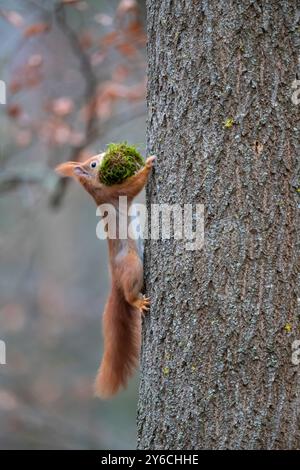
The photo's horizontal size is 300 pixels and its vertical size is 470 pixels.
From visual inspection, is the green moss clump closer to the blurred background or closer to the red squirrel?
the red squirrel

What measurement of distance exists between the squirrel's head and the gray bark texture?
80 centimetres

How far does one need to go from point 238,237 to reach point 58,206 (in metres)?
3.40

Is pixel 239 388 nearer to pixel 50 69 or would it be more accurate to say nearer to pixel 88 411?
pixel 50 69

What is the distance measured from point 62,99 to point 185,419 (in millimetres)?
3884

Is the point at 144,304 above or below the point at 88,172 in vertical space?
below

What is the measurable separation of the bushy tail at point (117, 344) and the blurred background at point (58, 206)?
155 cm

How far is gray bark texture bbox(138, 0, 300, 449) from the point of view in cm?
256

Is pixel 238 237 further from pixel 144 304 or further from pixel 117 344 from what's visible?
pixel 117 344

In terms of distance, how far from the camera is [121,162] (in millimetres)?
3023

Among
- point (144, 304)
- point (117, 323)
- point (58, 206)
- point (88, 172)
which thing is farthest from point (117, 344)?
point (58, 206)

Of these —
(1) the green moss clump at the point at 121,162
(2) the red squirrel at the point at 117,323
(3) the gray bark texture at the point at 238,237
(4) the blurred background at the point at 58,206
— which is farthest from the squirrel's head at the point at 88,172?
(4) the blurred background at the point at 58,206

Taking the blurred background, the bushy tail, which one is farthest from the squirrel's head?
the blurred background

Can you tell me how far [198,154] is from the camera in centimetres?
266

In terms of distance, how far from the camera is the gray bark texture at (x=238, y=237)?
2559 mm
